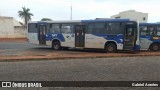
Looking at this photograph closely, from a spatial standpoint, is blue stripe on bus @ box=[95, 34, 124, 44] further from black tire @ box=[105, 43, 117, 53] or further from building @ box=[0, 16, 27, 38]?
building @ box=[0, 16, 27, 38]

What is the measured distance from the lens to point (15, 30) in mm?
51750

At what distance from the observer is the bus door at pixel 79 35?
2084cm

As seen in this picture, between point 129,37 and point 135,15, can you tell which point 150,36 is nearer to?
point 129,37

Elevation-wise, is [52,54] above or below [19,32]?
below

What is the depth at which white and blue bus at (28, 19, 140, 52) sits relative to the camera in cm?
1905

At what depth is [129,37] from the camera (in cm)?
1906

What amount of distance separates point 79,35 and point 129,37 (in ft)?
14.3

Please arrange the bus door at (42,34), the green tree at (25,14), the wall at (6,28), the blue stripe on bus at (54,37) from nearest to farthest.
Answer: the blue stripe on bus at (54,37)
the bus door at (42,34)
the wall at (6,28)
the green tree at (25,14)

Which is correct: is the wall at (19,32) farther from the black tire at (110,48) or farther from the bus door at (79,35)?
the black tire at (110,48)

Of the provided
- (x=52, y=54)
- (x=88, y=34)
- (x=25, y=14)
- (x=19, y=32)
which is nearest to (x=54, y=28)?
(x=88, y=34)

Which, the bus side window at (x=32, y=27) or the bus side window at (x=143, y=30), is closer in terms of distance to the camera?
the bus side window at (x=143, y=30)

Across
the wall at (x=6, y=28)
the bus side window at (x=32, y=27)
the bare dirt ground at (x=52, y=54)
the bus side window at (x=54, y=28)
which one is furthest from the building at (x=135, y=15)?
the bare dirt ground at (x=52, y=54)

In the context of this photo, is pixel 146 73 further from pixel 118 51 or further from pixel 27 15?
pixel 27 15

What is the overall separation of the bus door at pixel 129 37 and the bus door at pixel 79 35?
3721 mm
